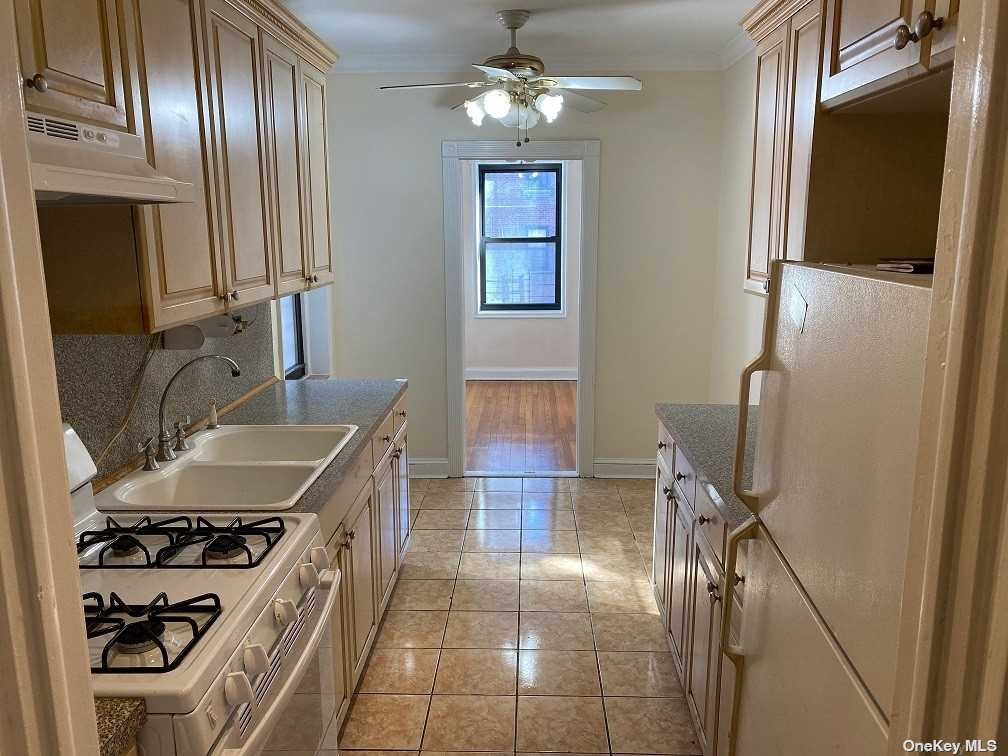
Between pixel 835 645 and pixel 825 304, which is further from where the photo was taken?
pixel 825 304

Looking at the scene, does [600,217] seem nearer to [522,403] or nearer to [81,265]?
[522,403]

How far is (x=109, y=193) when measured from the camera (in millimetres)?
1303

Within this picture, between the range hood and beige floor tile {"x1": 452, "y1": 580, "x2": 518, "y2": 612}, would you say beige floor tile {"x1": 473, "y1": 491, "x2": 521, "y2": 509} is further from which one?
the range hood

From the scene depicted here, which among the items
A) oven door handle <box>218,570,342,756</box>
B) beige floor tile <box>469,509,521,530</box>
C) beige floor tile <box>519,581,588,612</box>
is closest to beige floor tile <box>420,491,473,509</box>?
beige floor tile <box>469,509,521,530</box>

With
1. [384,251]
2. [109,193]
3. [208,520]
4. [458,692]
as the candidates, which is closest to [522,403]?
[384,251]

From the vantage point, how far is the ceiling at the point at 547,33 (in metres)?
3.48

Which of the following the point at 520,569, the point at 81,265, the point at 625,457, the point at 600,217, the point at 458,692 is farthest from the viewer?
the point at 625,457

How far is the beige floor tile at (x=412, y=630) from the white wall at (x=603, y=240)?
6.23 ft

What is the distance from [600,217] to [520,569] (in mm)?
2297

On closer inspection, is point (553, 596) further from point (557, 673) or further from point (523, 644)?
point (557, 673)

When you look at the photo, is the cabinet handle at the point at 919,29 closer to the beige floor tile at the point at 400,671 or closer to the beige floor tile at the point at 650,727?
the beige floor tile at the point at 650,727

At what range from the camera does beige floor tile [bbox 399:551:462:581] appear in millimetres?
3619

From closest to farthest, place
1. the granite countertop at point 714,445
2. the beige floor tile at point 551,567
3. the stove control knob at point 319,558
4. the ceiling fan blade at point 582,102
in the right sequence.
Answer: the stove control knob at point 319,558 < the granite countertop at point 714,445 < the beige floor tile at point 551,567 < the ceiling fan blade at point 582,102

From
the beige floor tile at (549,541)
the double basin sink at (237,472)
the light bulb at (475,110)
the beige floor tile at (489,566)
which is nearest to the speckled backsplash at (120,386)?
the double basin sink at (237,472)
